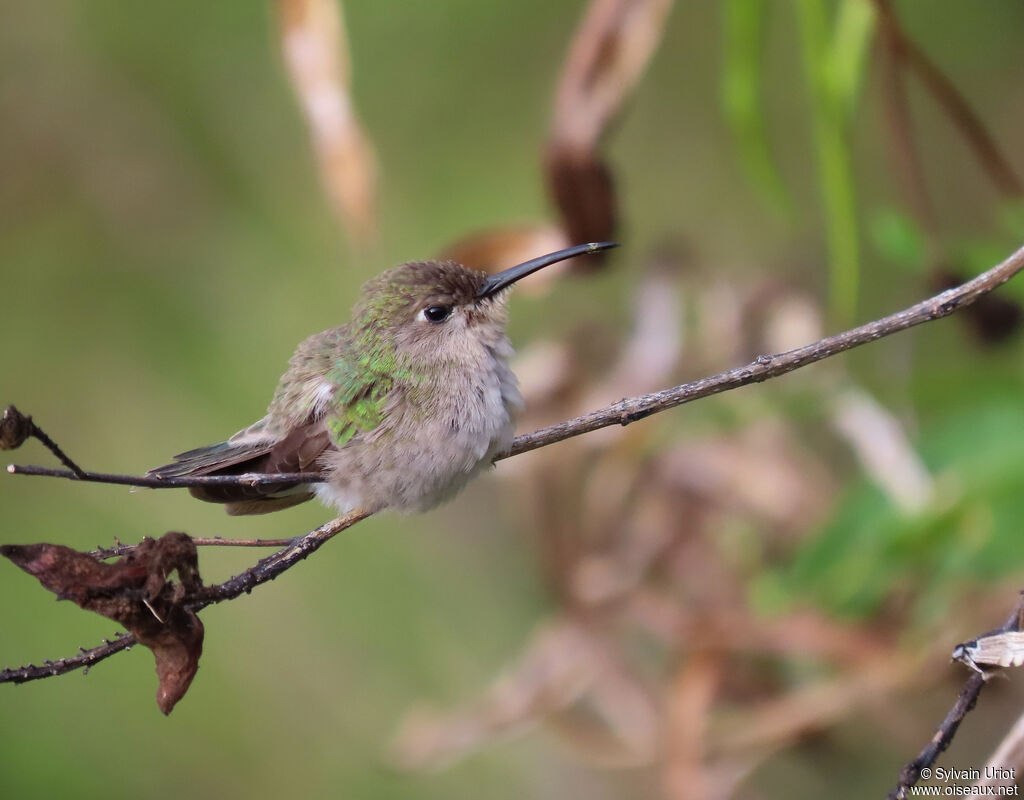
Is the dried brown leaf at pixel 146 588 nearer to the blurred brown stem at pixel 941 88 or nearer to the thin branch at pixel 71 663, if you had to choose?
the thin branch at pixel 71 663

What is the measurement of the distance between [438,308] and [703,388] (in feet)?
3.12

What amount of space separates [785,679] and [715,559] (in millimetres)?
533

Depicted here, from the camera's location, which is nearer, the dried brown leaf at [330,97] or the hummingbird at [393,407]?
the hummingbird at [393,407]

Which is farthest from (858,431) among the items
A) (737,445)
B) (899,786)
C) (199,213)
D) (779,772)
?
(199,213)

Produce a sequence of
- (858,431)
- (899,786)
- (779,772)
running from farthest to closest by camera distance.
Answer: (779,772) < (858,431) < (899,786)

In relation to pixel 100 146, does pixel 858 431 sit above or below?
below

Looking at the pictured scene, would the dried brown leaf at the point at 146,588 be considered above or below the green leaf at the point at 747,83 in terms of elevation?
below

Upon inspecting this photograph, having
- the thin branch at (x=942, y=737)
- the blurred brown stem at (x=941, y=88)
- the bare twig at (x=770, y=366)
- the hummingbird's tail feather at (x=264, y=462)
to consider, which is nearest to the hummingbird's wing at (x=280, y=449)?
the hummingbird's tail feather at (x=264, y=462)

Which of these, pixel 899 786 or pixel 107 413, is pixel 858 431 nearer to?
pixel 899 786

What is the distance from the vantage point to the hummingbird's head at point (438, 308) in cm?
238

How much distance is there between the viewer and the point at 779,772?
532 centimetres

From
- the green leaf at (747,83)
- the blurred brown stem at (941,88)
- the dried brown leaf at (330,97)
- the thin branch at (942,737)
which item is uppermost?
the dried brown leaf at (330,97)

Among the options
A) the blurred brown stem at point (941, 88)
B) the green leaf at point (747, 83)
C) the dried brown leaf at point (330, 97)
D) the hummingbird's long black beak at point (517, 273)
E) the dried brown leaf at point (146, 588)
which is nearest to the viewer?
the dried brown leaf at point (146, 588)

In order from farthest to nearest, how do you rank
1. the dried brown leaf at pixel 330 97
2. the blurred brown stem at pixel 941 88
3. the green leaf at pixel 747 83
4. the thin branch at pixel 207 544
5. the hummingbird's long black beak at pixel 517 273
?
1. the dried brown leaf at pixel 330 97
2. the green leaf at pixel 747 83
3. the blurred brown stem at pixel 941 88
4. the hummingbird's long black beak at pixel 517 273
5. the thin branch at pixel 207 544
